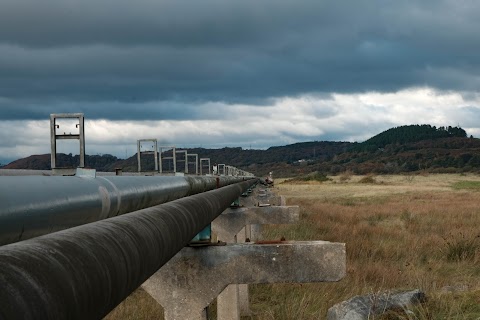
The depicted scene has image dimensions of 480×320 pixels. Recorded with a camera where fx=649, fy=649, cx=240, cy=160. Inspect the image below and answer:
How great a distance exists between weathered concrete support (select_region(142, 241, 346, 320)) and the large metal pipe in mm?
2836

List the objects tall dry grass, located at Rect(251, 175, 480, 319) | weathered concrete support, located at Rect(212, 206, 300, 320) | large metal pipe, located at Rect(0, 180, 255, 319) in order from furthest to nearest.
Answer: weathered concrete support, located at Rect(212, 206, 300, 320) < tall dry grass, located at Rect(251, 175, 480, 319) < large metal pipe, located at Rect(0, 180, 255, 319)

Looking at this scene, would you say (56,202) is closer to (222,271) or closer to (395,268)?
(222,271)

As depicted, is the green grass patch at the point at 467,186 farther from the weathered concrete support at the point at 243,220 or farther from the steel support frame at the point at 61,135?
the steel support frame at the point at 61,135

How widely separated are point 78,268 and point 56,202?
130cm

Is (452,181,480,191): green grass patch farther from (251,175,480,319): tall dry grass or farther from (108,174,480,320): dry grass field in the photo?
(108,174,480,320): dry grass field

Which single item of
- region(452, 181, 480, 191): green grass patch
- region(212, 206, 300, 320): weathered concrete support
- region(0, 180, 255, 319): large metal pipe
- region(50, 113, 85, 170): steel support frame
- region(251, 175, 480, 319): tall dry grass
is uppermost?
region(50, 113, 85, 170): steel support frame

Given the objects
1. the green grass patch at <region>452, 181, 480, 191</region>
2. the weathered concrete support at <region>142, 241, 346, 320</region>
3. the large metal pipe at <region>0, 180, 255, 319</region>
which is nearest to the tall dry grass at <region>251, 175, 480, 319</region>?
the weathered concrete support at <region>142, 241, 346, 320</region>

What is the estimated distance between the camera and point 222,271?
17.7 ft

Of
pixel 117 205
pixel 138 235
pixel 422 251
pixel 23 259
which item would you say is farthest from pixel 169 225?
pixel 422 251

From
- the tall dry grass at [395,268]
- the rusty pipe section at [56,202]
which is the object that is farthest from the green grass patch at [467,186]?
the rusty pipe section at [56,202]

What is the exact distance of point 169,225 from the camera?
9.58ft

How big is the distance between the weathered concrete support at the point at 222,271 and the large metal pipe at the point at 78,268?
284 cm

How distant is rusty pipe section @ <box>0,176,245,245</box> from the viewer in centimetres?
226

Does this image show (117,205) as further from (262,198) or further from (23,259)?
(262,198)
